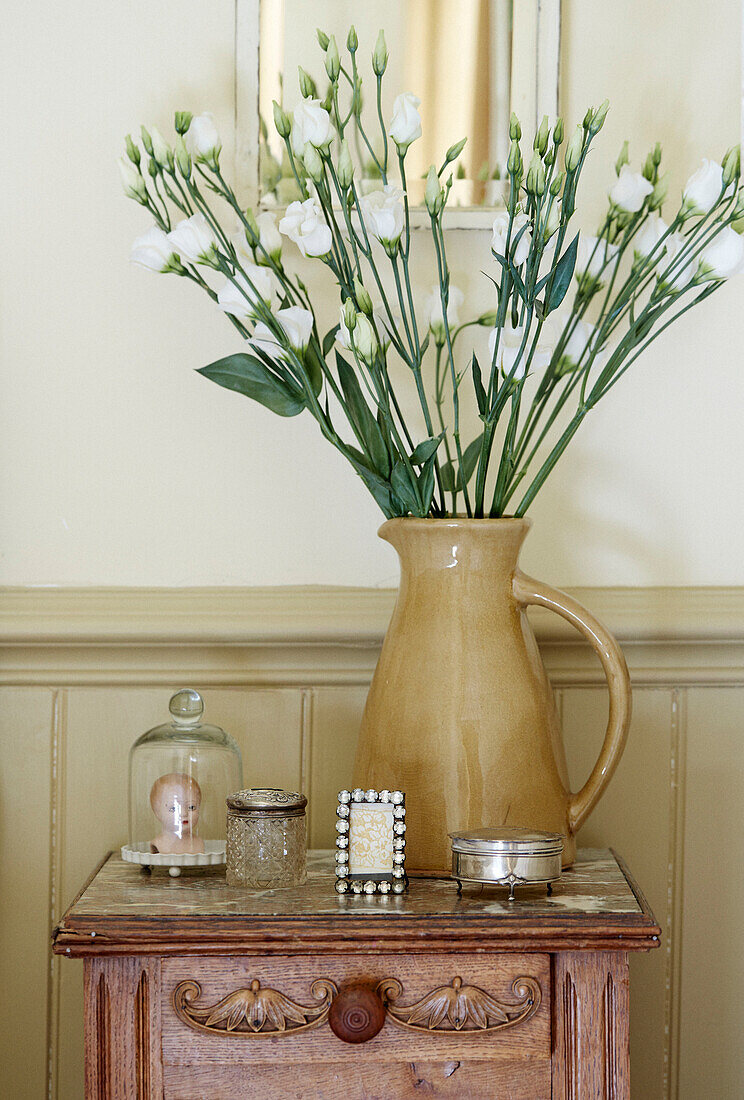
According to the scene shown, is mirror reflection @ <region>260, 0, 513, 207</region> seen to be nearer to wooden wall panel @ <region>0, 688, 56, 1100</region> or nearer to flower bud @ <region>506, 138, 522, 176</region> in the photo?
flower bud @ <region>506, 138, 522, 176</region>

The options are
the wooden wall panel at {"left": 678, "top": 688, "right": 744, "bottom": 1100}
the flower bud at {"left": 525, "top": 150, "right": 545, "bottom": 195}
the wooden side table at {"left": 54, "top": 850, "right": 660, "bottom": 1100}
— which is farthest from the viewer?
the wooden wall panel at {"left": 678, "top": 688, "right": 744, "bottom": 1100}

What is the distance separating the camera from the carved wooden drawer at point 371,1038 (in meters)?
0.77

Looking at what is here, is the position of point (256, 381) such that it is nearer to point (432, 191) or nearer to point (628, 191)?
point (432, 191)

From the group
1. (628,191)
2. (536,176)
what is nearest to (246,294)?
(536,176)

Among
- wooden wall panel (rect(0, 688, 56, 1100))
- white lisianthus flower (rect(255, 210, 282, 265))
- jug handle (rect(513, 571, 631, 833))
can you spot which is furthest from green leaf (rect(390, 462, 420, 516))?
wooden wall panel (rect(0, 688, 56, 1100))

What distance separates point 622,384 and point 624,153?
226 mm

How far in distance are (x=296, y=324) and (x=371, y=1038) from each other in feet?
1.82

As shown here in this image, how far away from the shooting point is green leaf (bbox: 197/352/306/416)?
0.94m

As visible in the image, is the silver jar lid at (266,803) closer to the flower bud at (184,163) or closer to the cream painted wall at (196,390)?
the cream painted wall at (196,390)

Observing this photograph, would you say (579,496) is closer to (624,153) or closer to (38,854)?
(624,153)

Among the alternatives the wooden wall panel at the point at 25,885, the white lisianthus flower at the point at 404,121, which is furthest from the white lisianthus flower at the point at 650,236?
the wooden wall panel at the point at 25,885

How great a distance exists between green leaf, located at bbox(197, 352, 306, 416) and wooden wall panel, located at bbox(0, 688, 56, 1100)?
384mm

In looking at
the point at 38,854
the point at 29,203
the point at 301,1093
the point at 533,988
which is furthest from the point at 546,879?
the point at 29,203

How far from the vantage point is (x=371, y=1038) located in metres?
0.76
